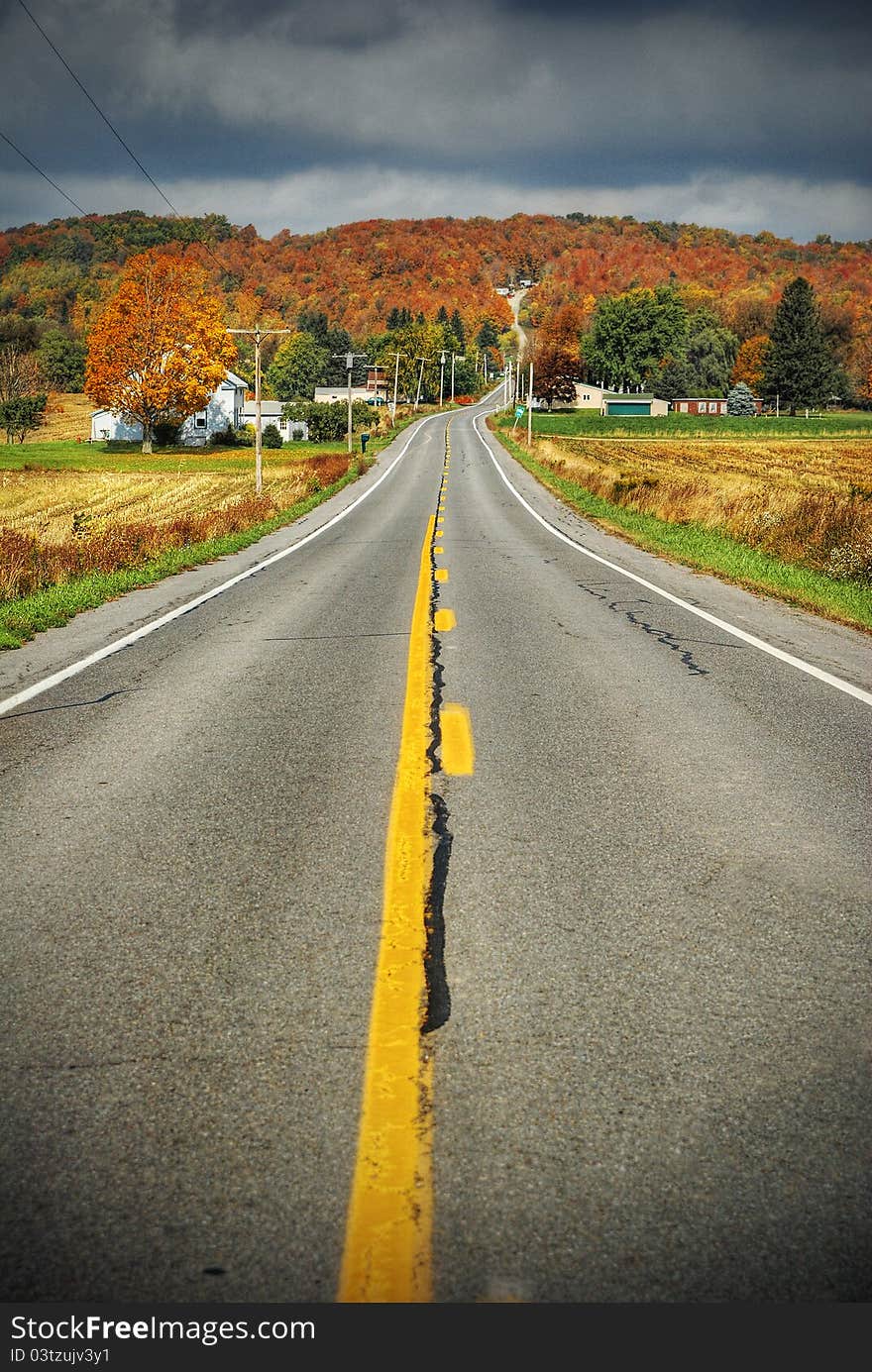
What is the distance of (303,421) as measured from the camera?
98.6 meters

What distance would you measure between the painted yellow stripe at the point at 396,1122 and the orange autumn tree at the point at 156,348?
6750cm

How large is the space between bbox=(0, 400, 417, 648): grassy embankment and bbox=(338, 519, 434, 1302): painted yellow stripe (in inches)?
286

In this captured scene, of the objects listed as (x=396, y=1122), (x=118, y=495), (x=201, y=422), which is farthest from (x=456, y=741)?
(x=201, y=422)

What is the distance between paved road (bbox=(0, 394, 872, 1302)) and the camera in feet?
7.20

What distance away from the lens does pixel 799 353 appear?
4793 inches

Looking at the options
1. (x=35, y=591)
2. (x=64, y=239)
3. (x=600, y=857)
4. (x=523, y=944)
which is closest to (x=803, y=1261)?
(x=523, y=944)

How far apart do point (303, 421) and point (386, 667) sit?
309 feet

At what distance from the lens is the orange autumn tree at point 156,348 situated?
66.4 m

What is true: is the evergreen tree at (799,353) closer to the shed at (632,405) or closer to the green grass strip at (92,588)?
the shed at (632,405)

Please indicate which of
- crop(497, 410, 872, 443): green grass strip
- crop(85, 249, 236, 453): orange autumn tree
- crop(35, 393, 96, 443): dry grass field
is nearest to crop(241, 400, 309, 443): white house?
crop(35, 393, 96, 443): dry grass field

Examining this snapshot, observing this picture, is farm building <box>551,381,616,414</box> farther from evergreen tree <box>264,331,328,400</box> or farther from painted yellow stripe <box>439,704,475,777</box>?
painted yellow stripe <box>439,704,475,777</box>

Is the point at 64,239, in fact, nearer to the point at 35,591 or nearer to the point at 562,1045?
the point at 35,591

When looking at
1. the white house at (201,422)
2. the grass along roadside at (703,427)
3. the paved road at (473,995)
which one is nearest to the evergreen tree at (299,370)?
the grass along roadside at (703,427)

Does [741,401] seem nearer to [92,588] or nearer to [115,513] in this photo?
[115,513]
